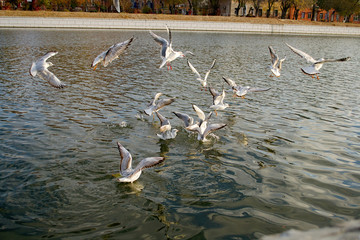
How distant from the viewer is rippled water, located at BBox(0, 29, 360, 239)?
635cm

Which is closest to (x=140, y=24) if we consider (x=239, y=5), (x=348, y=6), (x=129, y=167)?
(x=239, y=5)

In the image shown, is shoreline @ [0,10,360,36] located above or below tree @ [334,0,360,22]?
below

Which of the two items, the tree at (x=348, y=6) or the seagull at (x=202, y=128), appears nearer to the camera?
the seagull at (x=202, y=128)

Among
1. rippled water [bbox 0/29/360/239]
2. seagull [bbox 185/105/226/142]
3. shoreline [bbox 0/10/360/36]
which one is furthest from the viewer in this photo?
shoreline [bbox 0/10/360/36]

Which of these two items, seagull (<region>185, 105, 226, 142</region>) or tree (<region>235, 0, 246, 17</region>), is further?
tree (<region>235, 0, 246, 17</region>)

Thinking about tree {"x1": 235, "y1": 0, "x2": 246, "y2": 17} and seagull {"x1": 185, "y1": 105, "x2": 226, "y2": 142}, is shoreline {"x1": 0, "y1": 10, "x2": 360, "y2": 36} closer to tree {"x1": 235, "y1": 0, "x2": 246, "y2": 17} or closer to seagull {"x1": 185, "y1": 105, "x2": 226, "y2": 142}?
tree {"x1": 235, "y1": 0, "x2": 246, "y2": 17}

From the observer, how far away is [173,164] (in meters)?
8.85

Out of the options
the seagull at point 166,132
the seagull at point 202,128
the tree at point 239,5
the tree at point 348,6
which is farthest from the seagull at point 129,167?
the tree at point 348,6

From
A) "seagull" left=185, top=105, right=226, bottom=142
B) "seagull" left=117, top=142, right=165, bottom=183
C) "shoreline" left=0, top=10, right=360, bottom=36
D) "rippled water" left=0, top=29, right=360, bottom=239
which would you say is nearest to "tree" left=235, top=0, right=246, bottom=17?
"shoreline" left=0, top=10, right=360, bottom=36

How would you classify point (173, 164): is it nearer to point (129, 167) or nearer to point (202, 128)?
point (129, 167)

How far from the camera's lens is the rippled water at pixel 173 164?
6352 millimetres

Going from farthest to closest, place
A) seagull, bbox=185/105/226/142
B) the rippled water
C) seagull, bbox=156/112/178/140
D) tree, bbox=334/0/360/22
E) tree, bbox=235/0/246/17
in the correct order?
1. tree, bbox=235/0/246/17
2. tree, bbox=334/0/360/22
3. seagull, bbox=156/112/178/140
4. seagull, bbox=185/105/226/142
5. the rippled water

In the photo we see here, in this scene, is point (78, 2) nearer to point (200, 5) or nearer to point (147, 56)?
point (200, 5)

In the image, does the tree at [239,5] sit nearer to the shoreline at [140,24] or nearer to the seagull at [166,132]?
the shoreline at [140,24]
